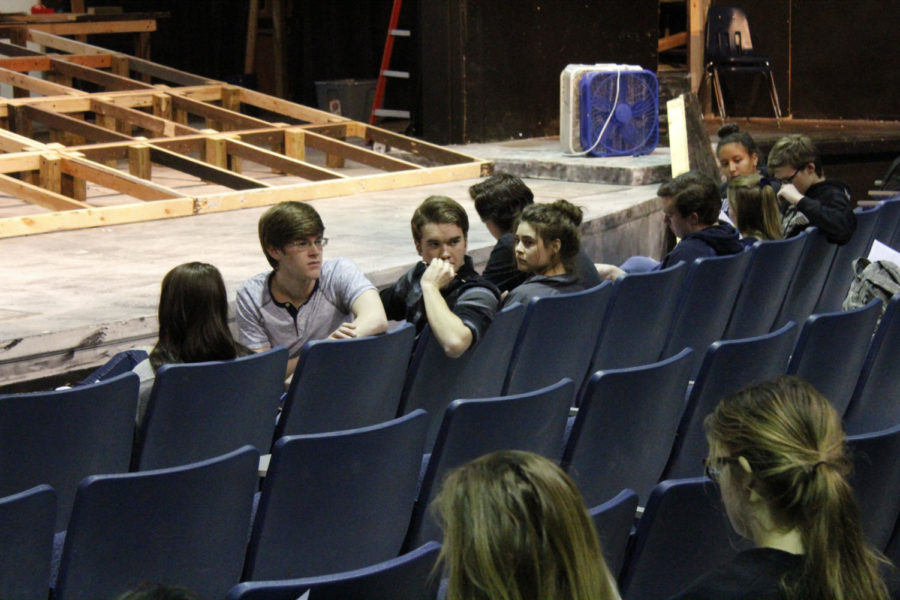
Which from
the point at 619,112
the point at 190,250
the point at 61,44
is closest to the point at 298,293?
the point at 190,250

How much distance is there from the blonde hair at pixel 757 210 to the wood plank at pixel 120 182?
3084 mm

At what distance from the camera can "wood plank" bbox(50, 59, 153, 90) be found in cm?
860

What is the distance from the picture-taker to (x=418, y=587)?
1702mm

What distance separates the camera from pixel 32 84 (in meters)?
8.08

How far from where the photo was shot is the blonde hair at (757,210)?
4586 mm

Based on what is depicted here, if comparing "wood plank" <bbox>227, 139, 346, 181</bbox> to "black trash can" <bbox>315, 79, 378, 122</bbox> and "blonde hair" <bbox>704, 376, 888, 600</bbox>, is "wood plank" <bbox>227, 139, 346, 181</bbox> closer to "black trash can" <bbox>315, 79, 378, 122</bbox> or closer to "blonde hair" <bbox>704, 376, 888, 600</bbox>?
"black trash can" <bbox>315, 79, 378, 122</bbox>

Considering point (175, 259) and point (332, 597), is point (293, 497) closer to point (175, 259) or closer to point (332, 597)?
point (332, 597)

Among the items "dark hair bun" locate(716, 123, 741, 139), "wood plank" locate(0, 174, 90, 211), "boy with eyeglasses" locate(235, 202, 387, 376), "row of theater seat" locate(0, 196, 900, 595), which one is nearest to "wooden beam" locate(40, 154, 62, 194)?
"wood plank" locate(0, 174, 90, 211)

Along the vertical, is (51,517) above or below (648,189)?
above

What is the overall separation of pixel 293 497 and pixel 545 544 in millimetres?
920

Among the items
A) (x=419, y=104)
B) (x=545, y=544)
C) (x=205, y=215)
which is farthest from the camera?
(x=419, y=104)

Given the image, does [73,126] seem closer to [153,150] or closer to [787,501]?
[153,150]

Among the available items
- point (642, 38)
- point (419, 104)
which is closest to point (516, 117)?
point (419, 104)

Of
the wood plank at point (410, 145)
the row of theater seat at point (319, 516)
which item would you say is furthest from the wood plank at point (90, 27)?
the row of theater seat at point (319, 516)
